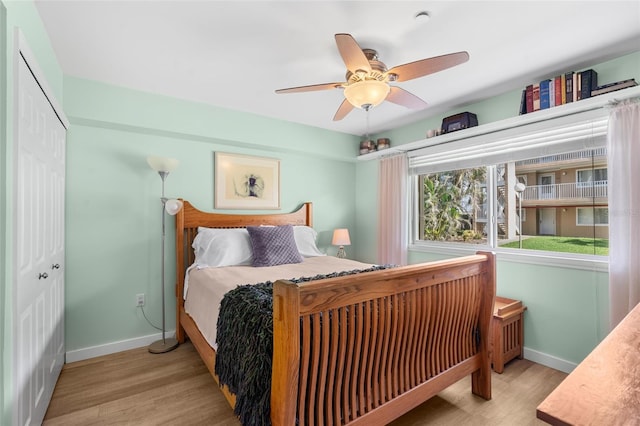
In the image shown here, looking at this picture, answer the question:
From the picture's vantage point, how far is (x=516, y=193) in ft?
9.51

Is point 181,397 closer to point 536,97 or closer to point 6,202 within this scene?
point 6,202

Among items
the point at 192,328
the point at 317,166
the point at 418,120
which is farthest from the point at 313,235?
the point at 418,120

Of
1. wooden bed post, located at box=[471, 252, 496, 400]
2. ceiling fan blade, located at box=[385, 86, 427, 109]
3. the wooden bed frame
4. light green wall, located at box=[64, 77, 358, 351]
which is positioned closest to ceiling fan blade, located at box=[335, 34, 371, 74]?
ceiling fan blade, located at box=[385, 86, 427, 109]

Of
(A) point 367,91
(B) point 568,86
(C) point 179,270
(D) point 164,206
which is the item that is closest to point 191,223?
(D) point 164,206

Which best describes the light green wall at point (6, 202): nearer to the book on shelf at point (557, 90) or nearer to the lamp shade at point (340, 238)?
the lamp shade at point (340, 238)

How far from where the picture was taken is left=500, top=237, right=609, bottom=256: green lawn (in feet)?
7.59

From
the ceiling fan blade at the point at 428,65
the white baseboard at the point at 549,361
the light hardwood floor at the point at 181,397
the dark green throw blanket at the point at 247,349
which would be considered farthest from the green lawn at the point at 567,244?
the dark green throw blanket at the point at 247,349

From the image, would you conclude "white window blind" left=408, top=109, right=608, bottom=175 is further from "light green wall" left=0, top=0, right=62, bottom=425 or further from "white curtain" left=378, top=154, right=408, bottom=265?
"light green wall" left=0, top=0, right=62, bottom=425

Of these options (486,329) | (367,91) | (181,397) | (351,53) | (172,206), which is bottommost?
(181,397)

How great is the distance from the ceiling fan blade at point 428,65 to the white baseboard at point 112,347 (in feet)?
10.2

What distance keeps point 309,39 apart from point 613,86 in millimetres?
2136

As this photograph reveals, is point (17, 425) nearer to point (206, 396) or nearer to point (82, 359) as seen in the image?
point (206, 396)

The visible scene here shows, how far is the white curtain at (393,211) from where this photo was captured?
3.67 metres

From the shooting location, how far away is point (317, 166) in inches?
162
